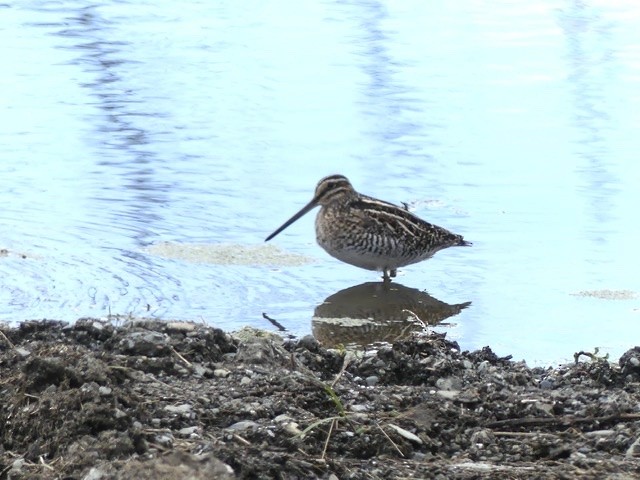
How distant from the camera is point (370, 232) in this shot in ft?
31.0

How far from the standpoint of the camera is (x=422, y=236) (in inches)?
363

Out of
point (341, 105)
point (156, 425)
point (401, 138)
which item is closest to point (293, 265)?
point (401, 138)

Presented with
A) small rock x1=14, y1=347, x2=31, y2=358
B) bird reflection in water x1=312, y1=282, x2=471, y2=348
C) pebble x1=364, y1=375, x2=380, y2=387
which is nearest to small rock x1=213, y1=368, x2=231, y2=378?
pebble x1=364, y1=375, x2=380, y2=387

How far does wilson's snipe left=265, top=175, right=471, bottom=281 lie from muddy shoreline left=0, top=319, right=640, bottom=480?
3.10 metres

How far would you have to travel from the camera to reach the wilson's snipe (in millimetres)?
9203

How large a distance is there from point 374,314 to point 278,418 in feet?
11.9

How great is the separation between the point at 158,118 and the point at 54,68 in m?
1.82

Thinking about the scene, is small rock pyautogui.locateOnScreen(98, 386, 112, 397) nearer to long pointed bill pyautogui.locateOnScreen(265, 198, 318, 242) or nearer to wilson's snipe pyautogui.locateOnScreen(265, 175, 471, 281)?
wilson's snipe pyautogui.locateOnScreen(265, 175, 471, 281)

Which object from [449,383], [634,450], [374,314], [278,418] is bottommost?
[374,314]

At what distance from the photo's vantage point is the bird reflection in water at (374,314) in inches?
312

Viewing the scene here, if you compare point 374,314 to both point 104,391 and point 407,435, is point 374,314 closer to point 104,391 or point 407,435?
point 407,435

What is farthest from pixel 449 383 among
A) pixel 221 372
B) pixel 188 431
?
pixel 188 431

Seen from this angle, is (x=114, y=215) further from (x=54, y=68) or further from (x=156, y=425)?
(x=156, y=425)

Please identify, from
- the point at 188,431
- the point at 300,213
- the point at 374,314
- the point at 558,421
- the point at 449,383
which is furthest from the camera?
the point at 300,213
